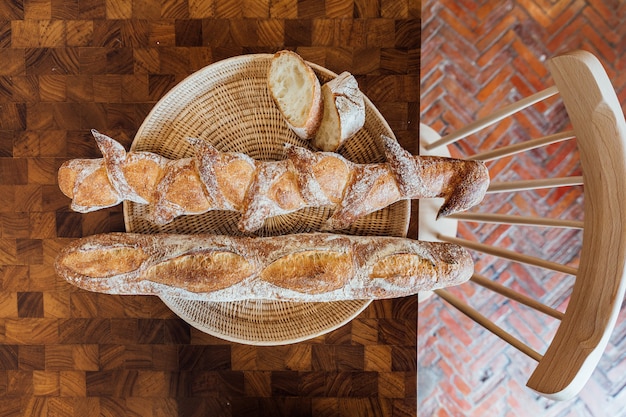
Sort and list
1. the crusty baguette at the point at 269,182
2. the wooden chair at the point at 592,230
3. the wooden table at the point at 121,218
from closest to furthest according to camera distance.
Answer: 1. the wooden chair at the point at 592,230
2. the crusty baguette at the point at 269,182
3. the wooden table at the point at 121,218

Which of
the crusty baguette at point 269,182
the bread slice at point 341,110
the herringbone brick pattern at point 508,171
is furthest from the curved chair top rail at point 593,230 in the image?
the herringbone brick pattern at point 508,171

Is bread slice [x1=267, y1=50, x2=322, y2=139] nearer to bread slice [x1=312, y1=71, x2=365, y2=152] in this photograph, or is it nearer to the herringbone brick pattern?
bread slice [x1=312, y1=71, x2=365, y2=152]

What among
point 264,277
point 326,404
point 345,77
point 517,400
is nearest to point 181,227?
point 264,277

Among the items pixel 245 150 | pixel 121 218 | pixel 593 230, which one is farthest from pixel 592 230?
pixel 121 218

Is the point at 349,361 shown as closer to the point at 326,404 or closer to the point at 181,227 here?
the point at 326,404

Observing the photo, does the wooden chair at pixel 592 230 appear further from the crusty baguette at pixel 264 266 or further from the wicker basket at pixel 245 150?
the wicker basket at pixel 245 150
